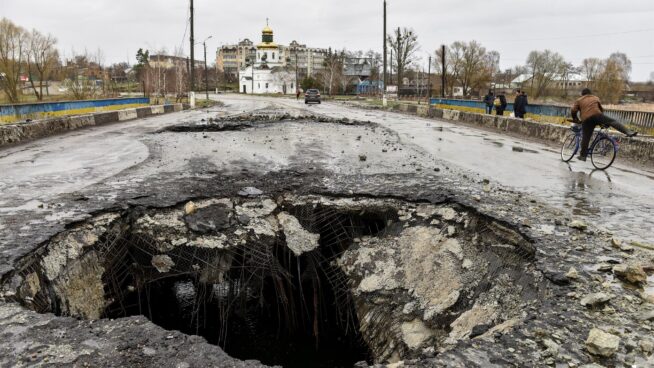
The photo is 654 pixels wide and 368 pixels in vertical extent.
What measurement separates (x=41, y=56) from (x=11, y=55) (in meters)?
2.84

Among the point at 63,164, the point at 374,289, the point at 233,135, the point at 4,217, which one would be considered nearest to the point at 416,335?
the point at 374,289

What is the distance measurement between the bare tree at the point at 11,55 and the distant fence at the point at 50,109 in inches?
789

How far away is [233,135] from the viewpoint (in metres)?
12.7

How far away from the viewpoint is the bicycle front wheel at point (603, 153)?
8.41 metres

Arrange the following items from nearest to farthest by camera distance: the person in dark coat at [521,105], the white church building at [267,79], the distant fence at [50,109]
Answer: the distant fence at [50,109] → the person in dark coat at [521,105] → the white church building at [267,79]

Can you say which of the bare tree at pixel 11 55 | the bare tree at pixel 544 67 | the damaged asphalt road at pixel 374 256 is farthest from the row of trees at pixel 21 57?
the bare tree at pixel 544 67

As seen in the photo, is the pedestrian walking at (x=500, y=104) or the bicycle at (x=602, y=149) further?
the pedestrian walking at (x=500, y=104)

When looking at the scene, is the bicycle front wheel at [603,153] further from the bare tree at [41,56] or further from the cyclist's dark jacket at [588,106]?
the bare tree at [41,56]

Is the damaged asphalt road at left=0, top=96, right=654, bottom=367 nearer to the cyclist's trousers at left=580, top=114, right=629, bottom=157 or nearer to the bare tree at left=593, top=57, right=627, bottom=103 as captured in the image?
the cyclist's trousers at left=580, top=114, right=629, bottom=157

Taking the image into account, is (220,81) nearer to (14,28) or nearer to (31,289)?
(14,28)

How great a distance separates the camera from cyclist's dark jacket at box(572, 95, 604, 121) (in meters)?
8.45

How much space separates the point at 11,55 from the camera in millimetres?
37875

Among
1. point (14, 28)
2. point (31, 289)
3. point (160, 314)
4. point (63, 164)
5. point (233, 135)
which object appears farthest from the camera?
point (14, 28)

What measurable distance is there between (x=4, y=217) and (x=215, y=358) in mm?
3602
